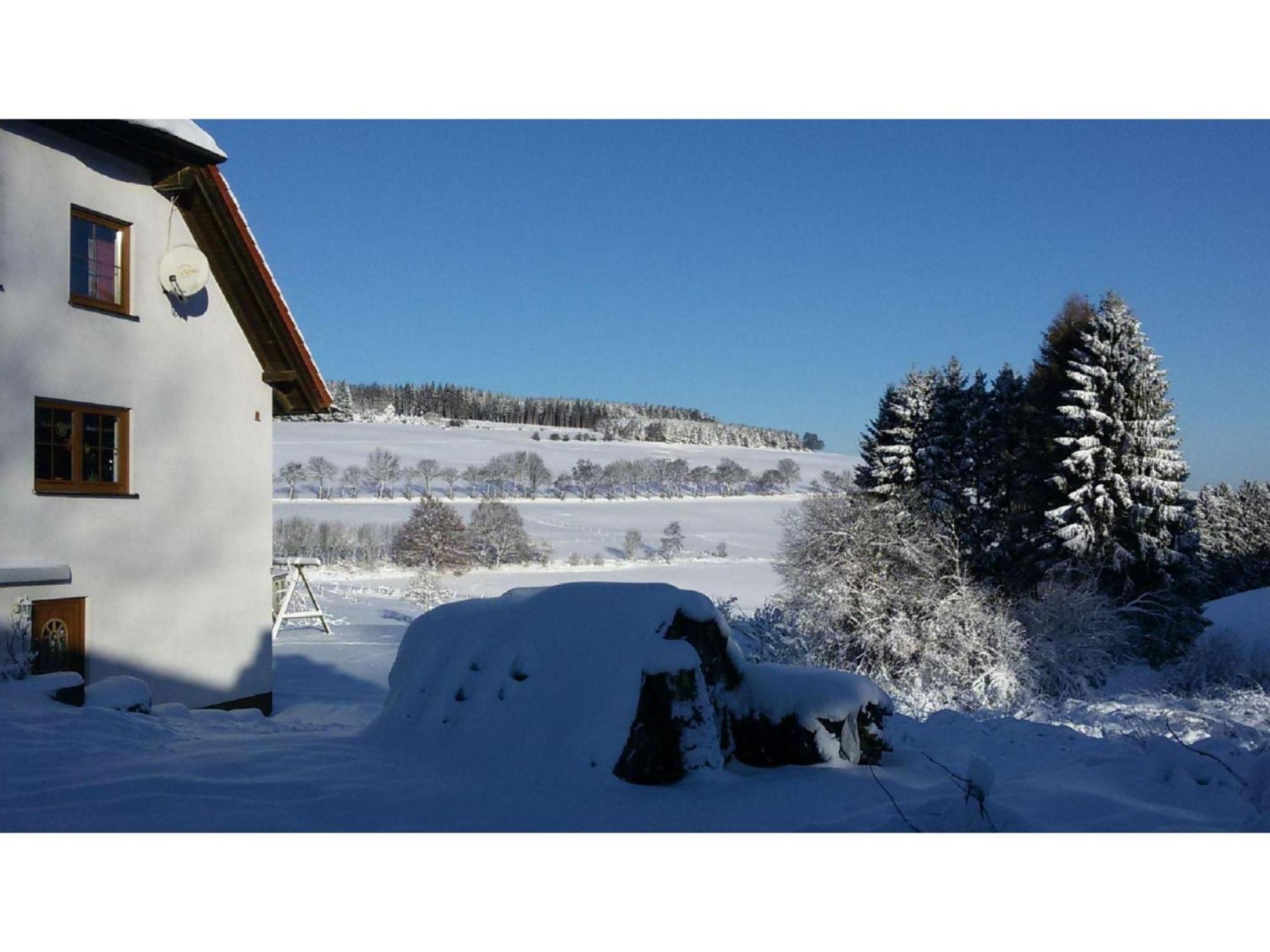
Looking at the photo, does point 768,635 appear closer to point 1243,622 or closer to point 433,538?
point 1243,622

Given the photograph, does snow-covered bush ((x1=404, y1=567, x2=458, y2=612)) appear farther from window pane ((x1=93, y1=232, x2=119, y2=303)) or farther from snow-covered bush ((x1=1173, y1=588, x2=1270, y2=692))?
snow-covered bush ((x1=1173, y1=588, x2=1270, y2=692))

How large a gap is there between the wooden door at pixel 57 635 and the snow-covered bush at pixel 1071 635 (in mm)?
11791

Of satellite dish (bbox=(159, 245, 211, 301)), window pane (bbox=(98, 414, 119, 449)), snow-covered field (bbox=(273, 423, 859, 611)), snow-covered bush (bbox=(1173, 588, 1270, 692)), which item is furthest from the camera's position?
snow-covered field (bbox=(273, 423, 859, 611))

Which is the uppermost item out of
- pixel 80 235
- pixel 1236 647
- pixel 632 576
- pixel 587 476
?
pixel 80 235

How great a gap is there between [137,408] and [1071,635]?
40.7 feet

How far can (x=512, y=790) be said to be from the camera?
3.24 m

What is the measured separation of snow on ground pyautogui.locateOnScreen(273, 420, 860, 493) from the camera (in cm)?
1313

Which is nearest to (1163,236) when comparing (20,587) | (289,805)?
(289,805)

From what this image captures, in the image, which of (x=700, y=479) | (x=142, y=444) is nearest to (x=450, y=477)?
(x=700, y=479)

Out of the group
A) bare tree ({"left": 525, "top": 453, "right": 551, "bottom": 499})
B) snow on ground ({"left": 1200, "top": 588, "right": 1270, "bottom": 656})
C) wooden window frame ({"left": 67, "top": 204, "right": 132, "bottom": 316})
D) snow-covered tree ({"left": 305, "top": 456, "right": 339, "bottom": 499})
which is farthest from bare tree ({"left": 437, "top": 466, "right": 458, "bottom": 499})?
snow on ground ({"left": 1200, "top": 588, "right": 1270, "bottom": 656})

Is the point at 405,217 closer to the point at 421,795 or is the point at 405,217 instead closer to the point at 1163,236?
the point at 421,795

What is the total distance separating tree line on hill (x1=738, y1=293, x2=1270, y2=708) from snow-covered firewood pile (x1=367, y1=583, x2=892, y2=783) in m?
7.56

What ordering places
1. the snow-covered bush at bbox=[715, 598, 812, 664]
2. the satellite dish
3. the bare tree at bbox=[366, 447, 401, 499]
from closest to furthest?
1. the satellite dish
2. the snow-covered bush at bbox=[715, 598, 812, 664]
3. the bare tree at bbox=[366, 447, 401, 499]

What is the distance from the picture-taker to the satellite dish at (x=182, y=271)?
6199 millimetres
